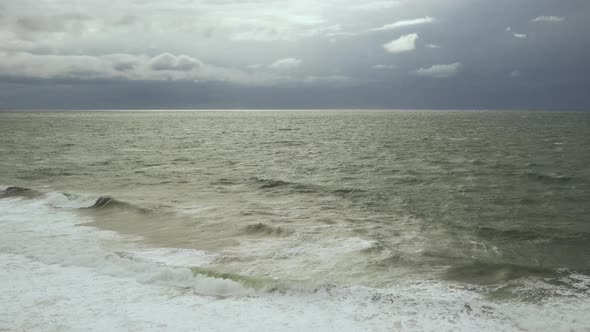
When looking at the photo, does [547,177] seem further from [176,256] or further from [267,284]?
[176,256]

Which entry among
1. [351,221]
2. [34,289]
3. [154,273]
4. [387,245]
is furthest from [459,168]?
[34,289]

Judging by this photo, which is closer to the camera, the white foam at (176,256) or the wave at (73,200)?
the white foam at (176,256)

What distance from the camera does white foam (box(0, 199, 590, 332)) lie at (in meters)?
9.05

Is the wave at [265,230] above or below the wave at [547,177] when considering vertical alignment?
below

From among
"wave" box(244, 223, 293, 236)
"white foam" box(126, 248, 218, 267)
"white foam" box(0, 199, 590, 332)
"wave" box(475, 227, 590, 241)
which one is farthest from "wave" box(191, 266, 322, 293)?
"wave" box(475, 227, 590, 241)

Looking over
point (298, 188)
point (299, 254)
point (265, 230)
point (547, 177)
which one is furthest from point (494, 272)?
point (547, 177)

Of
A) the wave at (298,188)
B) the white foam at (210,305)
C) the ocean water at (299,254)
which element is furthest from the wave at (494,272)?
the wave at (298,188)

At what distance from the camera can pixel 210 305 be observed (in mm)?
10031

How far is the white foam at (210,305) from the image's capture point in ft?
29.7

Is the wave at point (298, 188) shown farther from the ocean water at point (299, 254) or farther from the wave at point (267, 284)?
the wave at point (267, 284)

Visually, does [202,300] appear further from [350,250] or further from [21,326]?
[350,250]

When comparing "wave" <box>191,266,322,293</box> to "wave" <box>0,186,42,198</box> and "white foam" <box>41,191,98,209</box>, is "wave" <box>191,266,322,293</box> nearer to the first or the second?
"white foam" <box>41,191,98,209</box>

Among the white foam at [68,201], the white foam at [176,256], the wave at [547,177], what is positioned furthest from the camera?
the wave at [547,177]

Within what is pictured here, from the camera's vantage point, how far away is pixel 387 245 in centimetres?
1474
